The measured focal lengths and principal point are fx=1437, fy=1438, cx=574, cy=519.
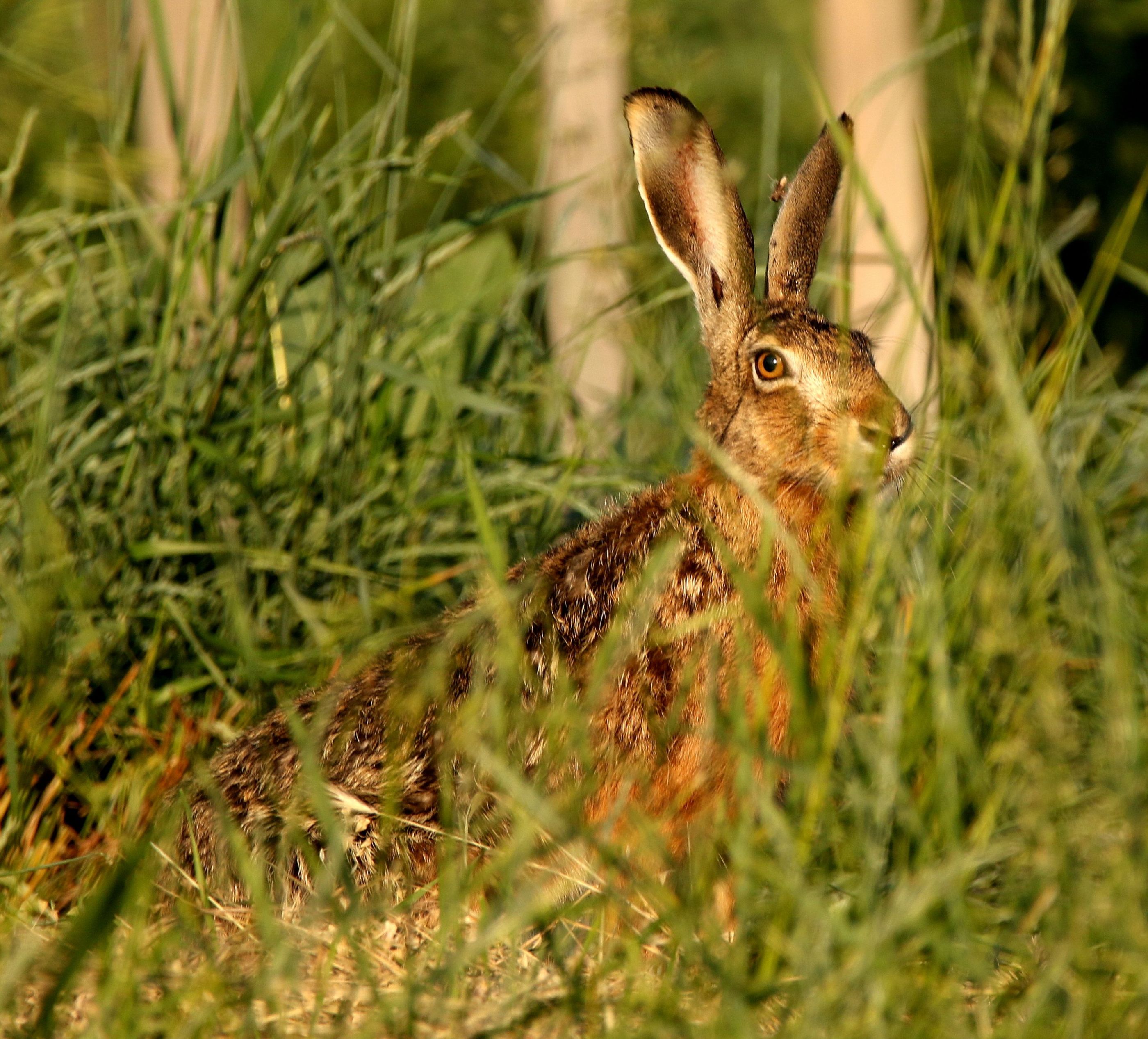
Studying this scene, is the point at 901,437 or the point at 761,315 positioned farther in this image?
the point at 761,315

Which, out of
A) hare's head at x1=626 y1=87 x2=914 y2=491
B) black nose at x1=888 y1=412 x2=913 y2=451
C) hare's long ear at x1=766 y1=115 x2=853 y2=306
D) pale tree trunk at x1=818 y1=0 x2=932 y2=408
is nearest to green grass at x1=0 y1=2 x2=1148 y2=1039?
black nose at x1=888 y1=412 x2=913 y2=451

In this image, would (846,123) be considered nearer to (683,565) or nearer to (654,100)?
(654,100)

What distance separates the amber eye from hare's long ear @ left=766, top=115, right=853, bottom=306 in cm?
25

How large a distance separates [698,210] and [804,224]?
0.31 metres

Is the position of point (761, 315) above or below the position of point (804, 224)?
below

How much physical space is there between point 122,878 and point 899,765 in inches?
49.2

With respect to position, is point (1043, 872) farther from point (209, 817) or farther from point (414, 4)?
point (414, 4)

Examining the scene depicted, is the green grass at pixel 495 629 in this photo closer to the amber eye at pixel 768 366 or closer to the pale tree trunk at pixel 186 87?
the pale tree trunk at pixel 186 87

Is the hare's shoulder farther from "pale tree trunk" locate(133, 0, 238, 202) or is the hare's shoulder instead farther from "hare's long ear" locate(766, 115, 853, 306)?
"pale tree trunk" locate(133, 0, 238, 202)

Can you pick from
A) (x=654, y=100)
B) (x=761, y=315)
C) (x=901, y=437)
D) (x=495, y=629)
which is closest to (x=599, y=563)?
(x=495, y=629)

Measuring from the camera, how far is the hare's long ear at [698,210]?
3.50 meters

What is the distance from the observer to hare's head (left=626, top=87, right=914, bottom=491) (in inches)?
137

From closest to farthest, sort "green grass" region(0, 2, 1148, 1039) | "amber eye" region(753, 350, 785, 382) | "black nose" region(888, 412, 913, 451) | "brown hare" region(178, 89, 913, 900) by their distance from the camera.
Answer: "green grass" region(0, 2, 1148, 1039) < "brown hare" region(178, 89, 913, 900) < "black nose" region(888, 412, 913, 451) < "amber eye" region(753, 350, 785, 382)

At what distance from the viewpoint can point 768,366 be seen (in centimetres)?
370
